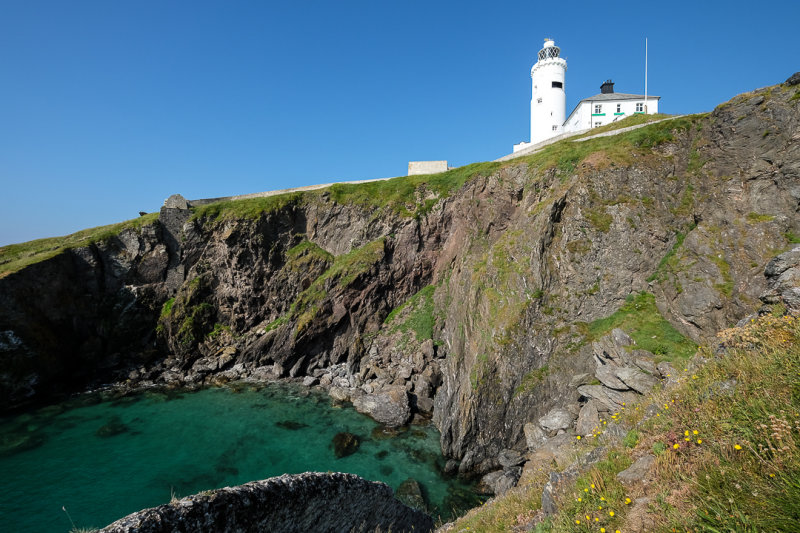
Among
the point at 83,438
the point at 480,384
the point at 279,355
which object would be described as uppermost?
the point at 480,384

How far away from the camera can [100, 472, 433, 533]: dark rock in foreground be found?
468 centimetres

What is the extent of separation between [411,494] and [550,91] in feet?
182

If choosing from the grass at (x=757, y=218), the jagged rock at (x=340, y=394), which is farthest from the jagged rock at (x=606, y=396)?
the jagged rock at (x=340, y=394)

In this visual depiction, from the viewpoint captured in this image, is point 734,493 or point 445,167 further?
point 445,167

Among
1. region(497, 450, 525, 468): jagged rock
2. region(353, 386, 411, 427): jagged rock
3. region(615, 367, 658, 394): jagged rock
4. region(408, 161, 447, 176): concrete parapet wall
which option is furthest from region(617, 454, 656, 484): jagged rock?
region(408, 161, 447, 176): concrete parapet wall

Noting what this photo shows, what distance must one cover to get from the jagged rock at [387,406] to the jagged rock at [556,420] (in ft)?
33.8

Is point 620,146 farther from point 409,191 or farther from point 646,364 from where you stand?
point 409,191

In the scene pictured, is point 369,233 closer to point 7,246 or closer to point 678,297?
point 678,297

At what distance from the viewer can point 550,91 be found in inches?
1941

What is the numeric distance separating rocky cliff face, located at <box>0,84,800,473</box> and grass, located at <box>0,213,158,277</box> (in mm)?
1249

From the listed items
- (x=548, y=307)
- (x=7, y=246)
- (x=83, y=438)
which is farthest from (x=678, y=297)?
(x=7, y=246)

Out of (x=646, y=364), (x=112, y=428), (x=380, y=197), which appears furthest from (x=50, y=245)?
(x=646, y=364)

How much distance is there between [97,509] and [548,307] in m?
28.1

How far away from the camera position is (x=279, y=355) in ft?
116
